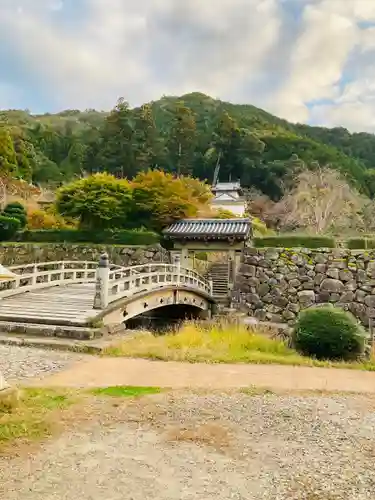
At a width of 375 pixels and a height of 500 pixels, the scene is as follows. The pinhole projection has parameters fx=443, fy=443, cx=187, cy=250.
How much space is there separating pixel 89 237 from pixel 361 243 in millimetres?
15497

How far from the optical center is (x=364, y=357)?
9695 mm

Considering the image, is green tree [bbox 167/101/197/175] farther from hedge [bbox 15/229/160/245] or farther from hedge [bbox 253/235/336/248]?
hedge [bbox 253/235/336/248]

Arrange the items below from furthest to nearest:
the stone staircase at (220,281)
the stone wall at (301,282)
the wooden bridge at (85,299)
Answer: the stone staircase at (220,281)
the stone wall at (301,282)
the wooden bridge at (85,299)

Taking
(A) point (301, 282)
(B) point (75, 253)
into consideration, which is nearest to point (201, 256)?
(B) point (75, 253)

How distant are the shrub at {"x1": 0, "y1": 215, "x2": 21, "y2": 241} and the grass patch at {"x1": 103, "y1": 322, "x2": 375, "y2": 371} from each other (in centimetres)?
1902

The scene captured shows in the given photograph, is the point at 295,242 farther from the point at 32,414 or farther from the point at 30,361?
the point at 32,414

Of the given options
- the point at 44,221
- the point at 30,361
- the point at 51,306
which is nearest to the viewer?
the point at 30,361

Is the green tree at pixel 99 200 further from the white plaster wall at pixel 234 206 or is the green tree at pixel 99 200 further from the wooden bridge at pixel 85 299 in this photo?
the white plaster wall at pixel 234 206

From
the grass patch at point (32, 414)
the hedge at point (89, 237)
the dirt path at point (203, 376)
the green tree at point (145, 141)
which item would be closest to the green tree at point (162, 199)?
the hedge at point (89, 237)

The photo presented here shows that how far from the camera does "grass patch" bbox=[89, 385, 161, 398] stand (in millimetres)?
6094

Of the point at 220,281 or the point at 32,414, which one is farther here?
the point at 220,281

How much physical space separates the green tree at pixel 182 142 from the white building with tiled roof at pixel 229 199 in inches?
331

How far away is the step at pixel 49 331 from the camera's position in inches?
415

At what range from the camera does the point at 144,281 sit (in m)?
18.0
